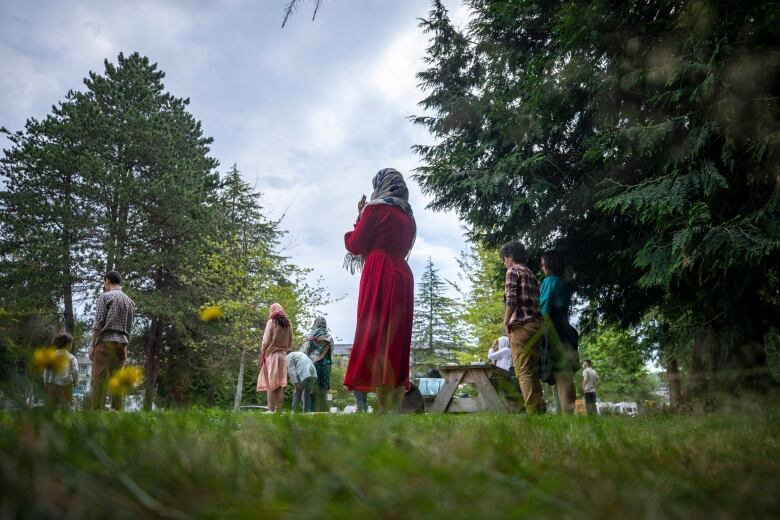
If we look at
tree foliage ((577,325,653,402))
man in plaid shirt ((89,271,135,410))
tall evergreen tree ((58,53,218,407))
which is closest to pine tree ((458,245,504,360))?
tree foliage ((577,325,653,402))

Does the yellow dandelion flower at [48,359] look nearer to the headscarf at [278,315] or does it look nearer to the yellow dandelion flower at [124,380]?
the yellow dandelion flower at [124,380]

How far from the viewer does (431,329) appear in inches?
2088

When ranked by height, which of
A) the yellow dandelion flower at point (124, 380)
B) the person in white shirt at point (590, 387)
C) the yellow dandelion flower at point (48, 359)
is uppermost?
the yellow dandelion flower at point (48, 359)

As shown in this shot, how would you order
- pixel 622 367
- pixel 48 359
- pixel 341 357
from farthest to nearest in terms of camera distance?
pixel 341 357, pixel 622 367, pixel 48 359

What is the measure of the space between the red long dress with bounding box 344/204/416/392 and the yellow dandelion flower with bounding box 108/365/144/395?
3539mm

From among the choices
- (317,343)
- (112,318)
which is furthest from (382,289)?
(317,343)

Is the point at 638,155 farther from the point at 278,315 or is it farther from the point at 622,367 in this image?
the point at 622,367

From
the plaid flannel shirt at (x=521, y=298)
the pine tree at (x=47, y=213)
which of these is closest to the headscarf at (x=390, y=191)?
the plaid flannel shirt at (x=521, y=298)

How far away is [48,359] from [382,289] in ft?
13.1

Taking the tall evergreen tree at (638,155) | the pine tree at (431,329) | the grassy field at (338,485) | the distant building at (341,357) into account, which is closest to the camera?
the grassy field at (338,485)

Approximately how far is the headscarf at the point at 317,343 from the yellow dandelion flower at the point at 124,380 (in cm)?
915

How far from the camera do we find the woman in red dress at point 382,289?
484cm

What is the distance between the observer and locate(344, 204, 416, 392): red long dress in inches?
190

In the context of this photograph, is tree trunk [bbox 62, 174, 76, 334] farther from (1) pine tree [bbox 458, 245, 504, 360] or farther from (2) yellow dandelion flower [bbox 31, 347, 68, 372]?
(2) yellow dandelion flower [bbox 31, 347, 68, 372]
